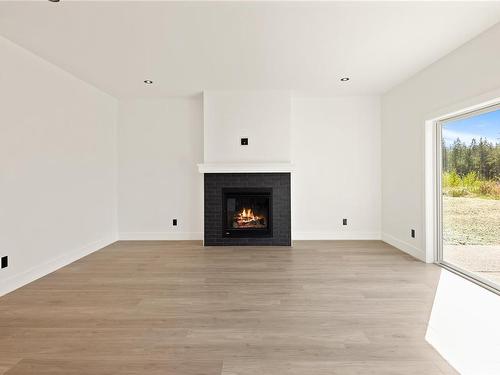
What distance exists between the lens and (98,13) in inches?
103

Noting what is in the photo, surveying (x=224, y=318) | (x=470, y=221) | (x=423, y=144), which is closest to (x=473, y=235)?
(x=470, y=221)

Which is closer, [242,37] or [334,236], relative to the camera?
[242,37]

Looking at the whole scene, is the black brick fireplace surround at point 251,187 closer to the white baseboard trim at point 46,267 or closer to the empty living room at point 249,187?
the empty living room at point 249,187

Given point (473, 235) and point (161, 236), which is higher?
point (473, 235)

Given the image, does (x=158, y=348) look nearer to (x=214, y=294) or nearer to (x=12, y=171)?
(x=214, y=294)

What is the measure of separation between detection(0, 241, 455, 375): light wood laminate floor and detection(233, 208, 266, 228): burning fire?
47.5 inches

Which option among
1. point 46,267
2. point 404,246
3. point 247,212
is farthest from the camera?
point 247,212

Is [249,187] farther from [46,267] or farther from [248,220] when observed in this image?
[46,267]

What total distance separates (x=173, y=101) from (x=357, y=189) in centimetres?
346

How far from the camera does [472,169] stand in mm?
Result: 3418

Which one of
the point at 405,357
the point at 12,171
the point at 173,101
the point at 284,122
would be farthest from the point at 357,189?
the point at 12,171

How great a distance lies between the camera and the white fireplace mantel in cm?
502

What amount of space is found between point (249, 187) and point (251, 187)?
Result: 32mm

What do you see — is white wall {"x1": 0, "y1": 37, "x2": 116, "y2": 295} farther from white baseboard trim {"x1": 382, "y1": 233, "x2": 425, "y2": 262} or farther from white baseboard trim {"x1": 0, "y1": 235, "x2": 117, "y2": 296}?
white baseboard trim {"x1": 382, "y1": 233, "x2": 425, "y2": 262}
